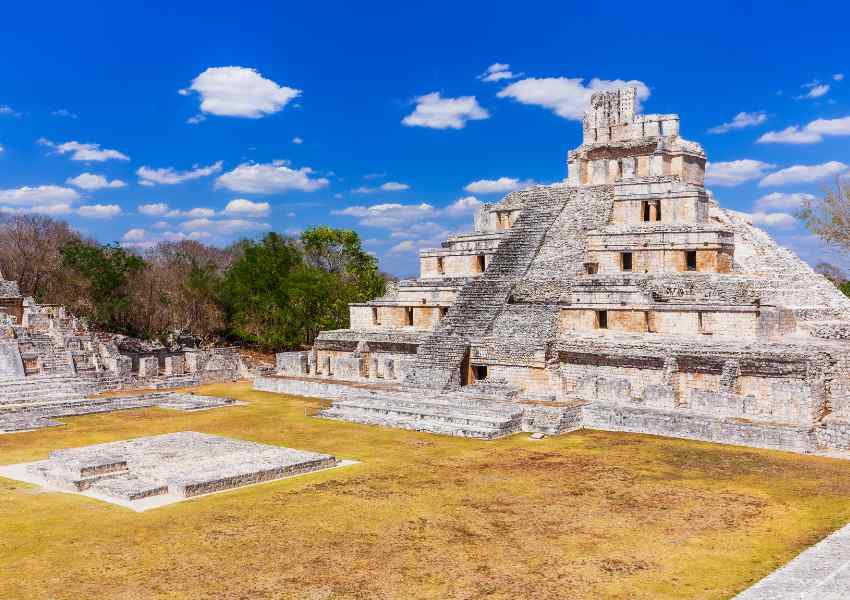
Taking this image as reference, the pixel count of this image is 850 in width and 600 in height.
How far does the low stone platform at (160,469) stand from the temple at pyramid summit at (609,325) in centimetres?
503

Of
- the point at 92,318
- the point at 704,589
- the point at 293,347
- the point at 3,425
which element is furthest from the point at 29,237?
the point at 704,589

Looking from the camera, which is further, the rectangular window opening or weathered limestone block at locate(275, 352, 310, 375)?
weathered limestone block at locate(275, 352, 310, 375)

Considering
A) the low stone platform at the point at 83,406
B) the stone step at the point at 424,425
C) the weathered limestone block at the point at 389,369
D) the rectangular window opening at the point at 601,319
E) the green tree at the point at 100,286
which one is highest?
A: the green tree at the point at 100,286

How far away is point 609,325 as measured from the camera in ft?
76.8

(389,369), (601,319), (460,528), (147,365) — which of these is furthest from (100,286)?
(460,528)

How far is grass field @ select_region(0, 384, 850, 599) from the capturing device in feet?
32.6

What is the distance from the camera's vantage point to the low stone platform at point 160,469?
14.2 m

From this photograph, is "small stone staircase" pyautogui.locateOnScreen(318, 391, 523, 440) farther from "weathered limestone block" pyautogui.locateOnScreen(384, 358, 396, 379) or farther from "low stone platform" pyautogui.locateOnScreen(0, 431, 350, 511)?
"low stone platform" pyautogui.locateOnScreen(0, 431, 350, 511)

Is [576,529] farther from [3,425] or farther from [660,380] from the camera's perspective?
[3,425]

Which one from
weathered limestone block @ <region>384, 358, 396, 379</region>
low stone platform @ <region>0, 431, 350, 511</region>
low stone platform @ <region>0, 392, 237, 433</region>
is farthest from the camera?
weathered limestone block @ <region>384, 358, 396, 379</region>

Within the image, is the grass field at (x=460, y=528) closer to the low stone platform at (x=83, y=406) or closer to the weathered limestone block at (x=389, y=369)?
the low stone platform at (x=83, y=406)

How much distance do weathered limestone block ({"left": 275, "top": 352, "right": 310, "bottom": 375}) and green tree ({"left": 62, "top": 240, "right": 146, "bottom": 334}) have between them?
1343cm

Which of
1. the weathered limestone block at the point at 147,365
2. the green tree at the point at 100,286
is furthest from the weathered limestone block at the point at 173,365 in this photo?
the green tree at the point at 100,286

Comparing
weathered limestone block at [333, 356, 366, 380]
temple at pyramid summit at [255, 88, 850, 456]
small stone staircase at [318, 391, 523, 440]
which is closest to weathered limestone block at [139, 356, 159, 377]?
temple at pyramid summit at [255, 88, 850, 456]
